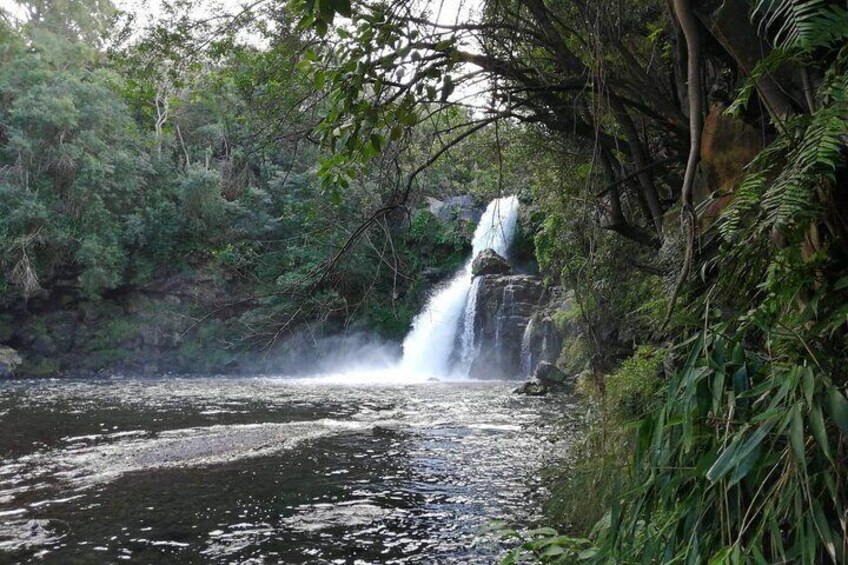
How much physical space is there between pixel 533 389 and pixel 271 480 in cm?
893

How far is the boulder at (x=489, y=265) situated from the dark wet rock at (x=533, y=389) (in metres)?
7.68

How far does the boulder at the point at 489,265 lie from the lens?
22469 millimetres

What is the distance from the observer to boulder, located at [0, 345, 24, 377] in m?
21.5

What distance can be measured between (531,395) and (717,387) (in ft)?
42.6

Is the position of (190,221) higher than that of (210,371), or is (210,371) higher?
(190,221)

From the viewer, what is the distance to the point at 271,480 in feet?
23.4

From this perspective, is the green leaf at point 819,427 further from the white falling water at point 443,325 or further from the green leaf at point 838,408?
the white falling water at point 443,325

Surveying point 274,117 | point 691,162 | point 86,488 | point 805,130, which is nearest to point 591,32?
point 691,162

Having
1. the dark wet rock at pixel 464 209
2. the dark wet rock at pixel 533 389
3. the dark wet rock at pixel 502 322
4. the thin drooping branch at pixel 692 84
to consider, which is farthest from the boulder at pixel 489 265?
the thin drooping branch at pixel 692 84

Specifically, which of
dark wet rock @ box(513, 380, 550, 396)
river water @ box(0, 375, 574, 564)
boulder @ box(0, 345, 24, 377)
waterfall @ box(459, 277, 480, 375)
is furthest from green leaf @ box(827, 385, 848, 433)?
boulder @ box(0, 345, 24, 377)

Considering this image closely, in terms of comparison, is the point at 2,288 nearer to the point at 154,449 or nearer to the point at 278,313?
the point at 154,449

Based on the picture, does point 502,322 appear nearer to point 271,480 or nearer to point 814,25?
point 271,480

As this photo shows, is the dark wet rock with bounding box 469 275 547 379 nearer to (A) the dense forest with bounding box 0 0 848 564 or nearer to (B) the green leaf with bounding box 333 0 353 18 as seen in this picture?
(A) the dense forest with bounding box 0 0 848 564

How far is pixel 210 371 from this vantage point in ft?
84.1
